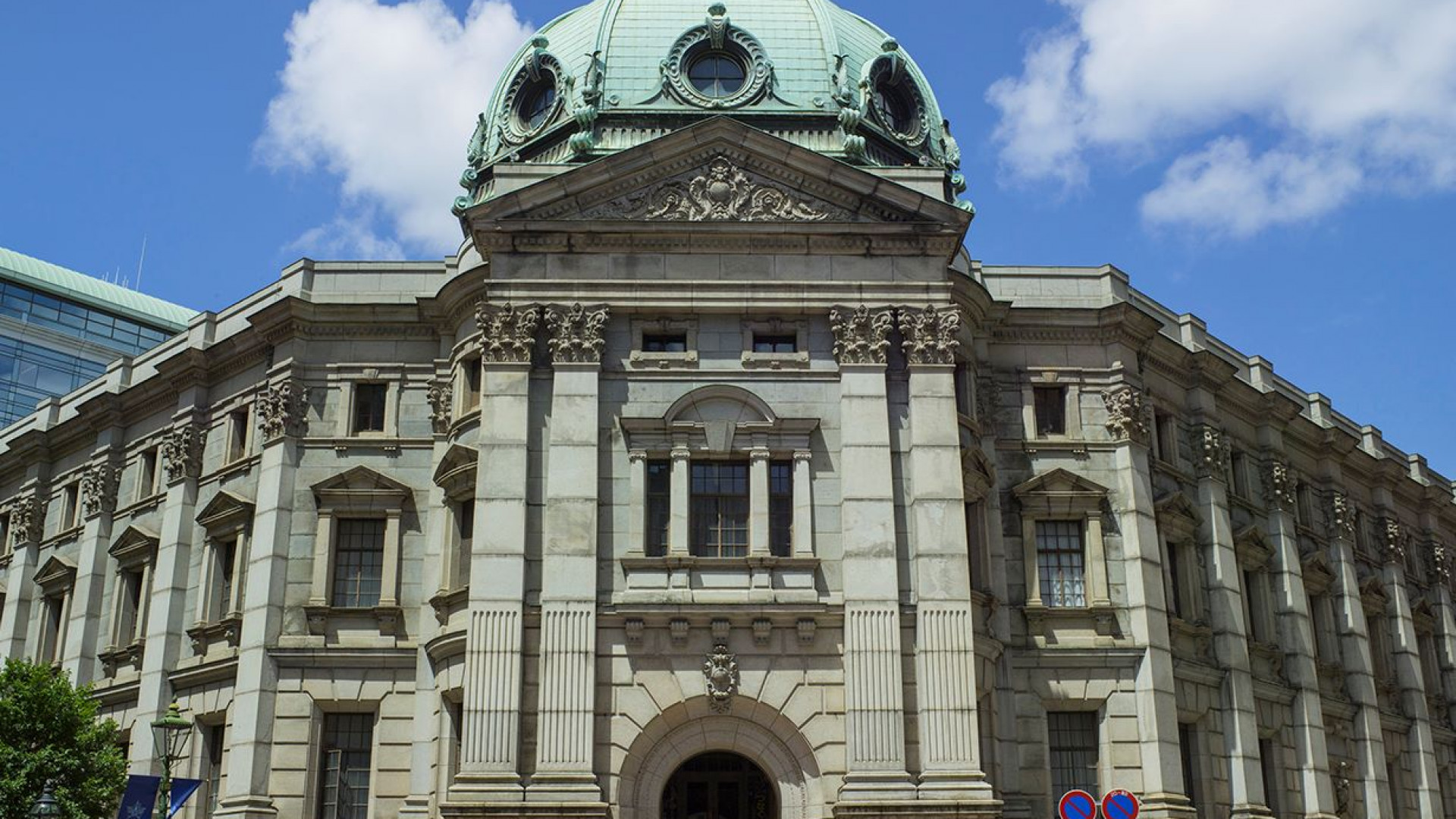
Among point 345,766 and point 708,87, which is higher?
point 708,87

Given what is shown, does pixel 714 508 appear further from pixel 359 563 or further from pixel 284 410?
pixel 284 410

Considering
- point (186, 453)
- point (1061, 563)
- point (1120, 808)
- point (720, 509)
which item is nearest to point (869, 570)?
point (720, 509)

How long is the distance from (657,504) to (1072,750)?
13.1 m

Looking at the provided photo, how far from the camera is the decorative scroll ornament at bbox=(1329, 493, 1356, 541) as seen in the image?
54.7 metres

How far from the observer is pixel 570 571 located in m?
38.2

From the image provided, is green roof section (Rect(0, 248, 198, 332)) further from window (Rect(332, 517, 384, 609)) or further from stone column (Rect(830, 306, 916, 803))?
stone column (Rect(830, 306, 916, 803))

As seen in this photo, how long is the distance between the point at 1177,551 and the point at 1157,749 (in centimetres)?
714

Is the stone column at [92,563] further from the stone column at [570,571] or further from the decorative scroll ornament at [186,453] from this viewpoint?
the stone column at [570,571]

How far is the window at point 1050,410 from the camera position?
45969 mm

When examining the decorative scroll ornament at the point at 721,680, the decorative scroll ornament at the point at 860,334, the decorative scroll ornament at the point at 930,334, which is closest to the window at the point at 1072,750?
the decorative scroll ornament at the point at 721,680

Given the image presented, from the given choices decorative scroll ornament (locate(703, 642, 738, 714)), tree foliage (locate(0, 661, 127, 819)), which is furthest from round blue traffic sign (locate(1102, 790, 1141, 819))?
tree foliage (locate(0, 661, 127, 819))

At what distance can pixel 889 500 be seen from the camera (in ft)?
128

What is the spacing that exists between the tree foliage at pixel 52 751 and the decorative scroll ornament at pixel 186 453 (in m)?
7.92

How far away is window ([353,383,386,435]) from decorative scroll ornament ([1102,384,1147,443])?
20.5 meters
